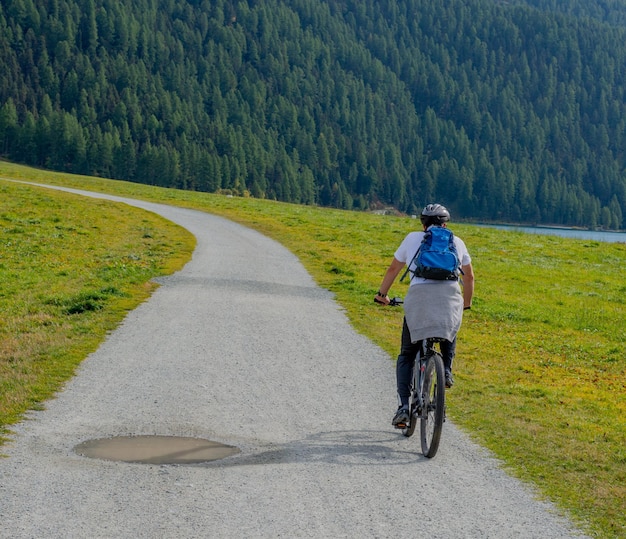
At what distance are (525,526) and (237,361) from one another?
8.25m

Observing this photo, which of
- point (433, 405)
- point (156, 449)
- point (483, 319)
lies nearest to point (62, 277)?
point (483, 319)

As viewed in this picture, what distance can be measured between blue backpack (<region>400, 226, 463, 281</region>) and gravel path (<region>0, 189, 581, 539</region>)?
7.40 ft

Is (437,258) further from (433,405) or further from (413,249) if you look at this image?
(433,405)

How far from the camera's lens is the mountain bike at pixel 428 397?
33.2 ft

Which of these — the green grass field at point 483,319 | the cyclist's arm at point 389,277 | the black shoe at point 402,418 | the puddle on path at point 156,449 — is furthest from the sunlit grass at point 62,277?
the cyclist's arm at point 389,277

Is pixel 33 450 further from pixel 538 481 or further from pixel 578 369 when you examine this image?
pixel 578 369

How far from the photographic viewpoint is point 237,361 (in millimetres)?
15484

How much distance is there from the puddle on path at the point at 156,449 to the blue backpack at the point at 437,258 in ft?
10.3

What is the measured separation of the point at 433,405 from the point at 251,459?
2352 millimetres

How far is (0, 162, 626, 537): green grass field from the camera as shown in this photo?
10992mm

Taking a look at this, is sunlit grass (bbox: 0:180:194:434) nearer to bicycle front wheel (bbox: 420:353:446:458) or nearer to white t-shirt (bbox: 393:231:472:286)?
bicycle front wheel (bbox: 420:353:446:458)

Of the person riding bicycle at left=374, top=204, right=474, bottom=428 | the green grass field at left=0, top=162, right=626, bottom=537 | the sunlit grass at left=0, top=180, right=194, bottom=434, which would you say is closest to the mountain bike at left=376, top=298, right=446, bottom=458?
the person riding bicycle at left=374, top=204, right=474, bottom=428

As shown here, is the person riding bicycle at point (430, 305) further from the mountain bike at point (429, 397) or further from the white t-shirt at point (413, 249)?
the mountain bike at point (429, 397)

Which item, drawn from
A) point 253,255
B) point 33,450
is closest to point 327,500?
point 33,450
